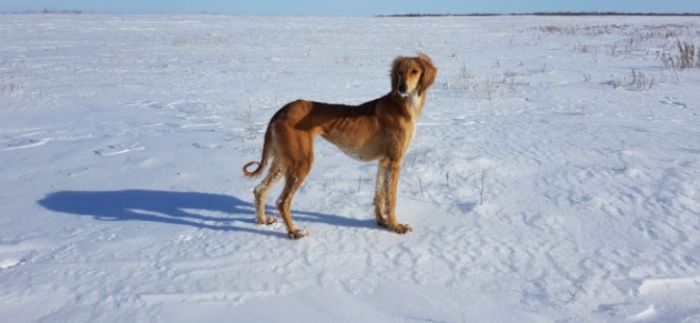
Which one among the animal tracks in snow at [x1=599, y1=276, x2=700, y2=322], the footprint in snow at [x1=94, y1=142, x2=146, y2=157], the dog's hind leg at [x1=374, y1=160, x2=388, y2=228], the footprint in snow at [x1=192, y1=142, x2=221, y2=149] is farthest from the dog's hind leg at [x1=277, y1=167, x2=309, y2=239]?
the footprint in snow at [x1=94, y1=142, x2=146, y2=157]

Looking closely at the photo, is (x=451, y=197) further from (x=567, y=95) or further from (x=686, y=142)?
(x=567, y=95)

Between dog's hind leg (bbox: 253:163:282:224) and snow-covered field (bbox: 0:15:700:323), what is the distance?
5.4 inches

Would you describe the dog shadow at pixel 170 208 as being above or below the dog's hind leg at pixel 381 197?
below

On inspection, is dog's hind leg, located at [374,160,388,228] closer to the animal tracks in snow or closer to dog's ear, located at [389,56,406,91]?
dog's ear, located at [389,56,406,91]

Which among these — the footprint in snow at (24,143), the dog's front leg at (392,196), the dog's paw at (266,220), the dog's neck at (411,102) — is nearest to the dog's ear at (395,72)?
the dog's neck at (411,102)

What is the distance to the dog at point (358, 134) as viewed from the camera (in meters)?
4.37

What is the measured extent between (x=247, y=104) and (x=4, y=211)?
19.8 feet

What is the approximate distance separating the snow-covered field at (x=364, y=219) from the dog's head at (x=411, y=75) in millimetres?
1188

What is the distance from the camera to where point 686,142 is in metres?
6.57

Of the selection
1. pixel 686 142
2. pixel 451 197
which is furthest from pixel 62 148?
pixel 686 142

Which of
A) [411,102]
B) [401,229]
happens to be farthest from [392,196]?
[411,102]

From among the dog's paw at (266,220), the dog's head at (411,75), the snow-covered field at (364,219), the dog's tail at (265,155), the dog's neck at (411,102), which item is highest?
the dog's head at (411,75)

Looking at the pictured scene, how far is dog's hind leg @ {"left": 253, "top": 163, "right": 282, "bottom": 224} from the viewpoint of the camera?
461 centimetres

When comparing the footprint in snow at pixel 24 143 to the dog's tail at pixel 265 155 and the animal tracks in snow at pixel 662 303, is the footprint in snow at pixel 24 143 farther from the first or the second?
the animal tracks in snow at pixel 662 303
